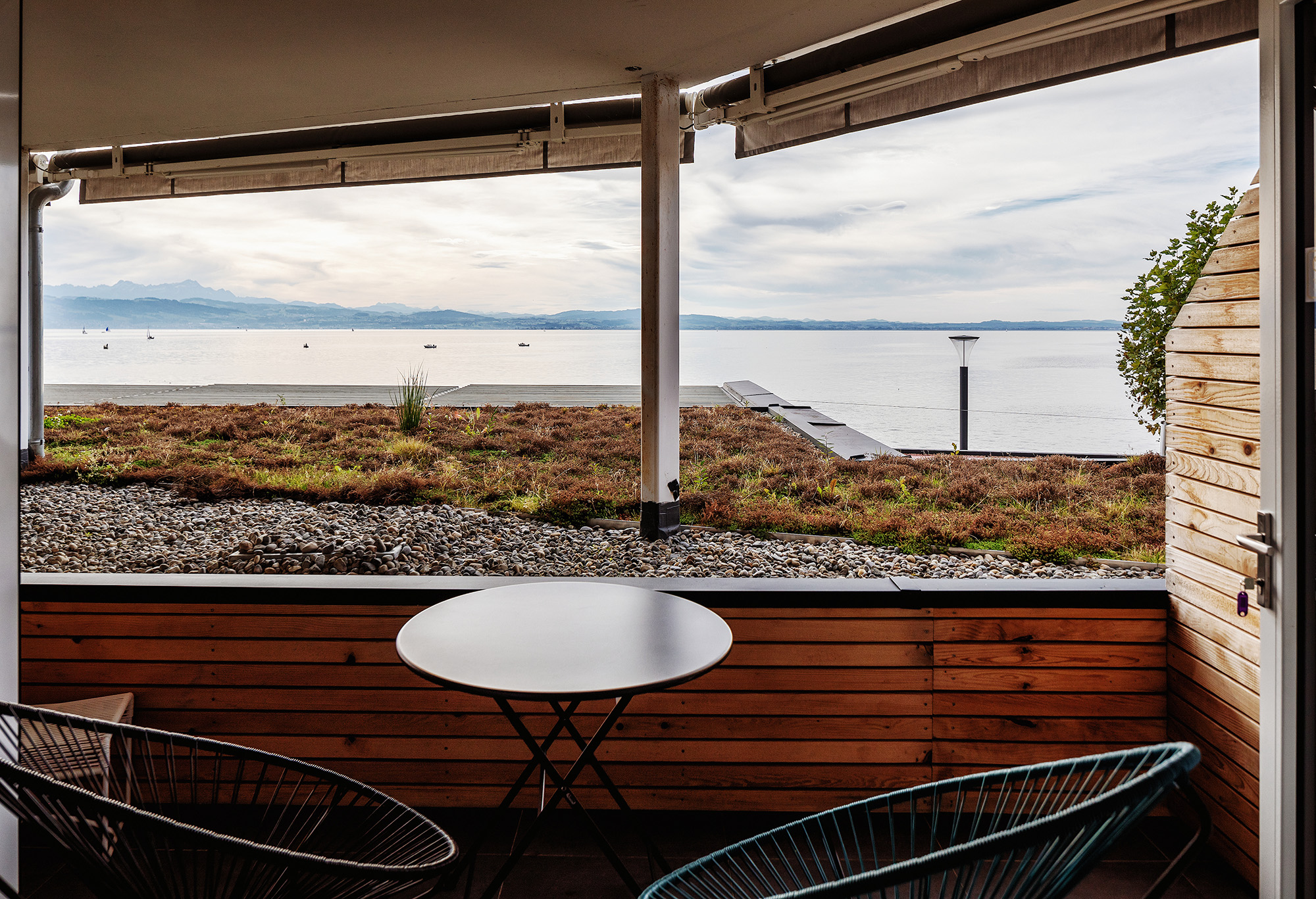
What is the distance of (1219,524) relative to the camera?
204 centimetres

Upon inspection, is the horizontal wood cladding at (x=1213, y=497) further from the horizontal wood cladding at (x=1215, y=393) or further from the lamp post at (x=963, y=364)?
the lamp post at (x=963, y=364)

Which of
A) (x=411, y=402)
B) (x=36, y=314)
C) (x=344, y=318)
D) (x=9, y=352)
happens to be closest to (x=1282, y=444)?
(x=9, y=352)

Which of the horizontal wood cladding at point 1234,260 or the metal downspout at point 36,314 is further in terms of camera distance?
the metal downspout at point 36,314

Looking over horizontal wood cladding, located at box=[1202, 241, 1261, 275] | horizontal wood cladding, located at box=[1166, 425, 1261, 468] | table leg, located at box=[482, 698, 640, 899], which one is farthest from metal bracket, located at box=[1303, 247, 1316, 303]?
table leg, located at box=[482, 698, 640, 899]

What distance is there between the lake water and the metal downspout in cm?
456

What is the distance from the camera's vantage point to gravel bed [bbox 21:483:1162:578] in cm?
379

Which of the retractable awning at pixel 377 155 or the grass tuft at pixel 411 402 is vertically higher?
the retractable awning at pixel 377 155

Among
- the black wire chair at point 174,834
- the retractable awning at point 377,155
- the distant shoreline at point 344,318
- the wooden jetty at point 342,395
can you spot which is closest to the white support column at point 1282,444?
the black wire chair at point 174,834

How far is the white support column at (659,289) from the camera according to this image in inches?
171

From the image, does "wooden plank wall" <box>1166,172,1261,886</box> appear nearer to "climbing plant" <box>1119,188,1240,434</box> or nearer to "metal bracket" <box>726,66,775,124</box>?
"climbing plant" <box>1119,188,1240,434</box>

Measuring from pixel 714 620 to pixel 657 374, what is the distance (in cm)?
275

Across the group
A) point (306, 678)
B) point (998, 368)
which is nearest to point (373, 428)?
point (306, 678)

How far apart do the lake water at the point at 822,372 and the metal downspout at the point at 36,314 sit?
4557 millimetres

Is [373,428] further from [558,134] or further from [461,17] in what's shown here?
[461,17]
